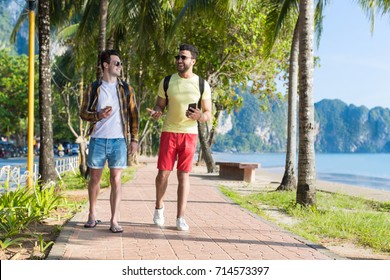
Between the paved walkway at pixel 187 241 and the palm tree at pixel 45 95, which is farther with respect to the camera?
the palm tree at pixel 45 95

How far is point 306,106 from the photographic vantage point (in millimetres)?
8781

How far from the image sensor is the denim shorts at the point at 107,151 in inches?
207

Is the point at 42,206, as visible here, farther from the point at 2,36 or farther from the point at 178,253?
the point at 2,36

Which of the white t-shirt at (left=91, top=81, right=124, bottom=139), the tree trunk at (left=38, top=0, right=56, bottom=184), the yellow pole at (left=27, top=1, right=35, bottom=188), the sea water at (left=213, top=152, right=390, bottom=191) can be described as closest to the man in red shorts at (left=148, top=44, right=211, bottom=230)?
the white t-shirt at (left=91, top=81, right=124, bottom=139)

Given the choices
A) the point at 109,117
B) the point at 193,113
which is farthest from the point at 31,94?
the point at 193,113

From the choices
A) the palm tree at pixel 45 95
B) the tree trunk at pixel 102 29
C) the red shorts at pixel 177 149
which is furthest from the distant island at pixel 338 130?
the red shorts at pixel 177 149

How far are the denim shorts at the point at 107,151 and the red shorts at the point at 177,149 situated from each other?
430mm

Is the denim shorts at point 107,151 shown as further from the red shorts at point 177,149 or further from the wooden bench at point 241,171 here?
the wooden bench at point 241,171

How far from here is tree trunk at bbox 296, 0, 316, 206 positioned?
28.6ft

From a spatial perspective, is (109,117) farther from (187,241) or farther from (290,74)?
(290,74)

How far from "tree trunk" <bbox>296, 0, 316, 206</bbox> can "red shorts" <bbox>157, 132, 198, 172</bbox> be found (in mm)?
3835

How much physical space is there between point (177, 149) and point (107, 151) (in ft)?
2.42

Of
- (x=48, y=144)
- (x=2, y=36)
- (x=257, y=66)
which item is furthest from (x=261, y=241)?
(x=2, y=36)

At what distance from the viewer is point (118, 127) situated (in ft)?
17.3
